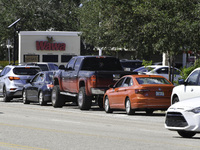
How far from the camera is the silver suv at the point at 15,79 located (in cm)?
3065

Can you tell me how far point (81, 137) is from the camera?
13.1m

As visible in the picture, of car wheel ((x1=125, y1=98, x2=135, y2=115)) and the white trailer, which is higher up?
the white trailer

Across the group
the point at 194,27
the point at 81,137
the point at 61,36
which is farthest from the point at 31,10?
the point at 81,137

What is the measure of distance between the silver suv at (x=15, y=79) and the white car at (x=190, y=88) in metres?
12.7

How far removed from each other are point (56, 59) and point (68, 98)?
95.0 ft

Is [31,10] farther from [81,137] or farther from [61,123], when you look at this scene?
[81,137]

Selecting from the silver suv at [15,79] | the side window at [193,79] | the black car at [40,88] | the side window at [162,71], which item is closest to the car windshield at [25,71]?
the silver suv at [15,79]

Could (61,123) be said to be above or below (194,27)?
below

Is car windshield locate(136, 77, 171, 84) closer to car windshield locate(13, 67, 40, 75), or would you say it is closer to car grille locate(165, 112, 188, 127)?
car grille locate(165, 112, 188, 127)

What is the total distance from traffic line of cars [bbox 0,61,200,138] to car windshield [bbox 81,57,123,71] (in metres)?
2.39

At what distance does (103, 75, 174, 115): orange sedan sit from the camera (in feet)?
68.9

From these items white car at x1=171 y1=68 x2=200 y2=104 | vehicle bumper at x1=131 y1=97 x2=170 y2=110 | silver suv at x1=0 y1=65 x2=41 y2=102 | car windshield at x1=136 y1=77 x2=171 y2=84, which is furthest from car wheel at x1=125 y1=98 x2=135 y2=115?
silver suv at x1=0 y1=65 x2=41 y2=102

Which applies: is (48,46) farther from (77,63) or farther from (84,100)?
(84,100)

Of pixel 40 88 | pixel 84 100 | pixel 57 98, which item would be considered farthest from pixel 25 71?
pixel 84 100
